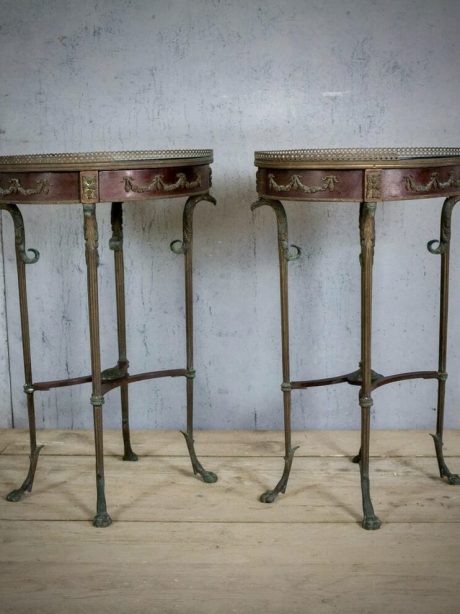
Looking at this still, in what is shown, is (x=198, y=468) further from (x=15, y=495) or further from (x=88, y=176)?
(x=88, y=176)

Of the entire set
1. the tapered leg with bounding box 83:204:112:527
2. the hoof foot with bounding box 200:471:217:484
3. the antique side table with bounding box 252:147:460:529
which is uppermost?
the antique side table with bounding box 252:147:460:529

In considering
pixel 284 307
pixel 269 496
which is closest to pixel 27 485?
pixel 269 496

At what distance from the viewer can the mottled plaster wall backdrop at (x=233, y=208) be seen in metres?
3.27

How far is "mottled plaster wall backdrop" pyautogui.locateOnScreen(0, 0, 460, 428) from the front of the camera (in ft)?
10.7

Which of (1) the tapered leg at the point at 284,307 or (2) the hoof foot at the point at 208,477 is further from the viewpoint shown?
(2) the hoof foot at the point at 208,477

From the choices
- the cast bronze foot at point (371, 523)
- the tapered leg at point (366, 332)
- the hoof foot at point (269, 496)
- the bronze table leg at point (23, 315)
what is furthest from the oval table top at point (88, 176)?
the cast bronze foot at point (371, 523)

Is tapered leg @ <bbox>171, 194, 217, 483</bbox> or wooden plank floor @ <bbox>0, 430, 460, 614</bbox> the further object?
tapered leg @ <bbox>171, 194, 217, 483</bbox>

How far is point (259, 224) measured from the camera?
3412 mm

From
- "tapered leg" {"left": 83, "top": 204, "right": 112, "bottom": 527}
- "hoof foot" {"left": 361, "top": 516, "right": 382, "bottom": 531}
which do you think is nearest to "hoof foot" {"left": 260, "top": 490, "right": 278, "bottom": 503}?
"hoof foot" {"left": 361, "top": 516, "right": 382, "bottom": 531}

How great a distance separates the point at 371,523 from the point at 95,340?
3.41 ft

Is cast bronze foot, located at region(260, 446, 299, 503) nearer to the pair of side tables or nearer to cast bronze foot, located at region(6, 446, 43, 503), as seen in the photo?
the pair of side tables

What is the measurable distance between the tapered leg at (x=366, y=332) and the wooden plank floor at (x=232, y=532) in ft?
0.22

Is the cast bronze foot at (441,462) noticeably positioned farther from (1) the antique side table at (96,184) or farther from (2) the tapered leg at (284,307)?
(1) the antique side table at (96,184)

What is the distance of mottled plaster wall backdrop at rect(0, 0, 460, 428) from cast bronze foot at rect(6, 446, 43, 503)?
2.09ft
